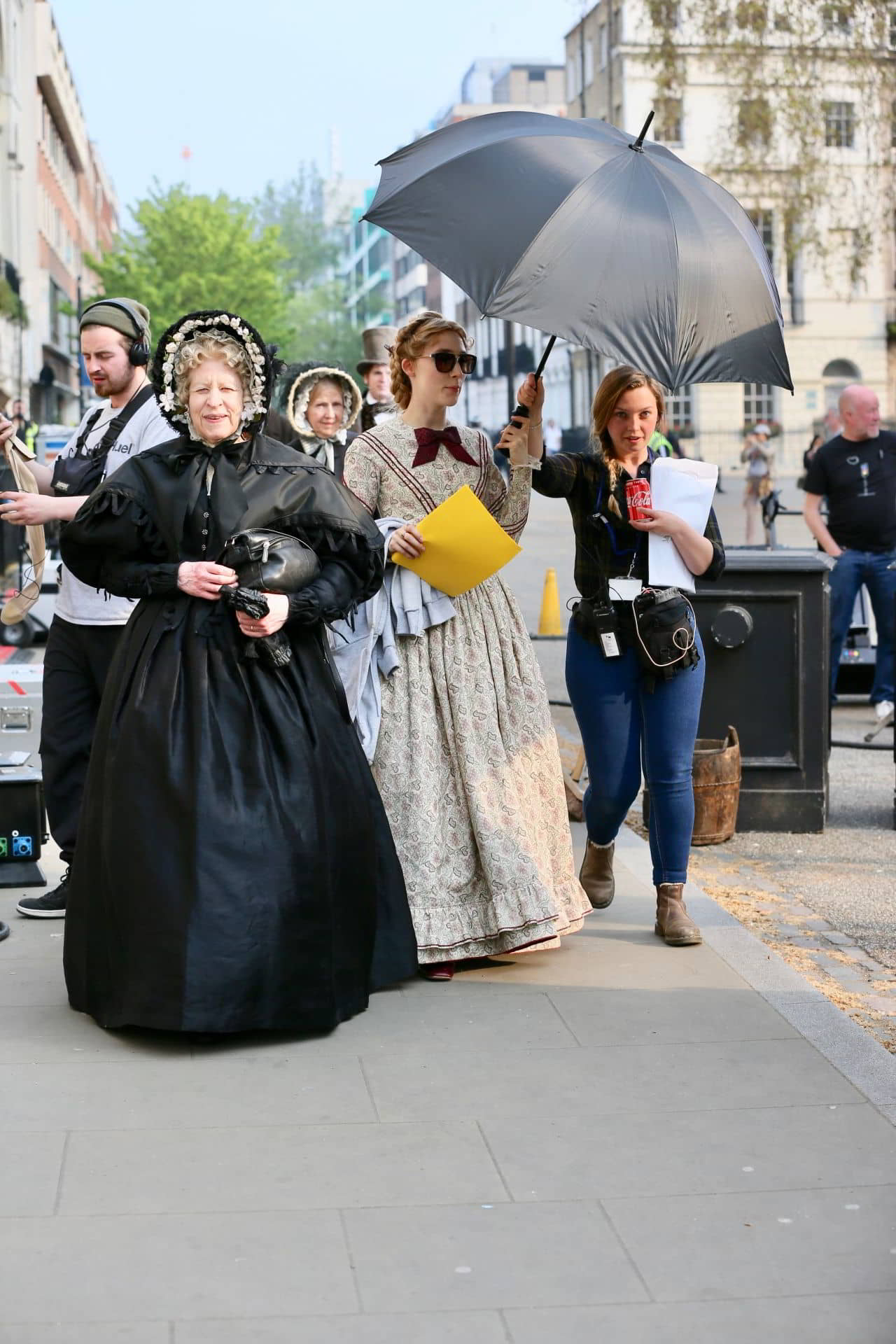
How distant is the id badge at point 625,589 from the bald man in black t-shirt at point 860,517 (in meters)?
4.93

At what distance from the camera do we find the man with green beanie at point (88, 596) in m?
5.73

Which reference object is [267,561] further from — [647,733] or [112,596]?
[647,733]

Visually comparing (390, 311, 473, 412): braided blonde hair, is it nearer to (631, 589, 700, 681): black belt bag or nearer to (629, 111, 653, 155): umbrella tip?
(629, 111, 653, 155): umbrella tip

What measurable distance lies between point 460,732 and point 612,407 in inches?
47.8

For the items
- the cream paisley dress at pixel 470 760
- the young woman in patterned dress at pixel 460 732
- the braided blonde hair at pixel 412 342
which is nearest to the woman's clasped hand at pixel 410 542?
the young woman in patterned dress at pixel 460 732

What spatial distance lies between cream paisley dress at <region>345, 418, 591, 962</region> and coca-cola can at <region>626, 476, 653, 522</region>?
0.35 meters

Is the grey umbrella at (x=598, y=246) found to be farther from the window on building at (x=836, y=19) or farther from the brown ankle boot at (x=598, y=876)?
the window on building at (x=836, y=19)

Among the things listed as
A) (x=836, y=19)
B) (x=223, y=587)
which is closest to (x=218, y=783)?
(x=223, y=587)

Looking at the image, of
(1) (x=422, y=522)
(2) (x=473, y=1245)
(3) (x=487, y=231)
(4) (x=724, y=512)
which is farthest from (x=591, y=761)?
(4) (x=724, y=512)

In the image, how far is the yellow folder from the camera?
5.30 metres

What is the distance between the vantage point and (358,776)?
4945mm

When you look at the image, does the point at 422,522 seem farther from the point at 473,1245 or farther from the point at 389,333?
the point at 389,333

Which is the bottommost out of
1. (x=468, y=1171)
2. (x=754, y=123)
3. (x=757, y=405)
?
(x=468, y=1171)

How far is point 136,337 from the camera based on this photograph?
19.3 feet
